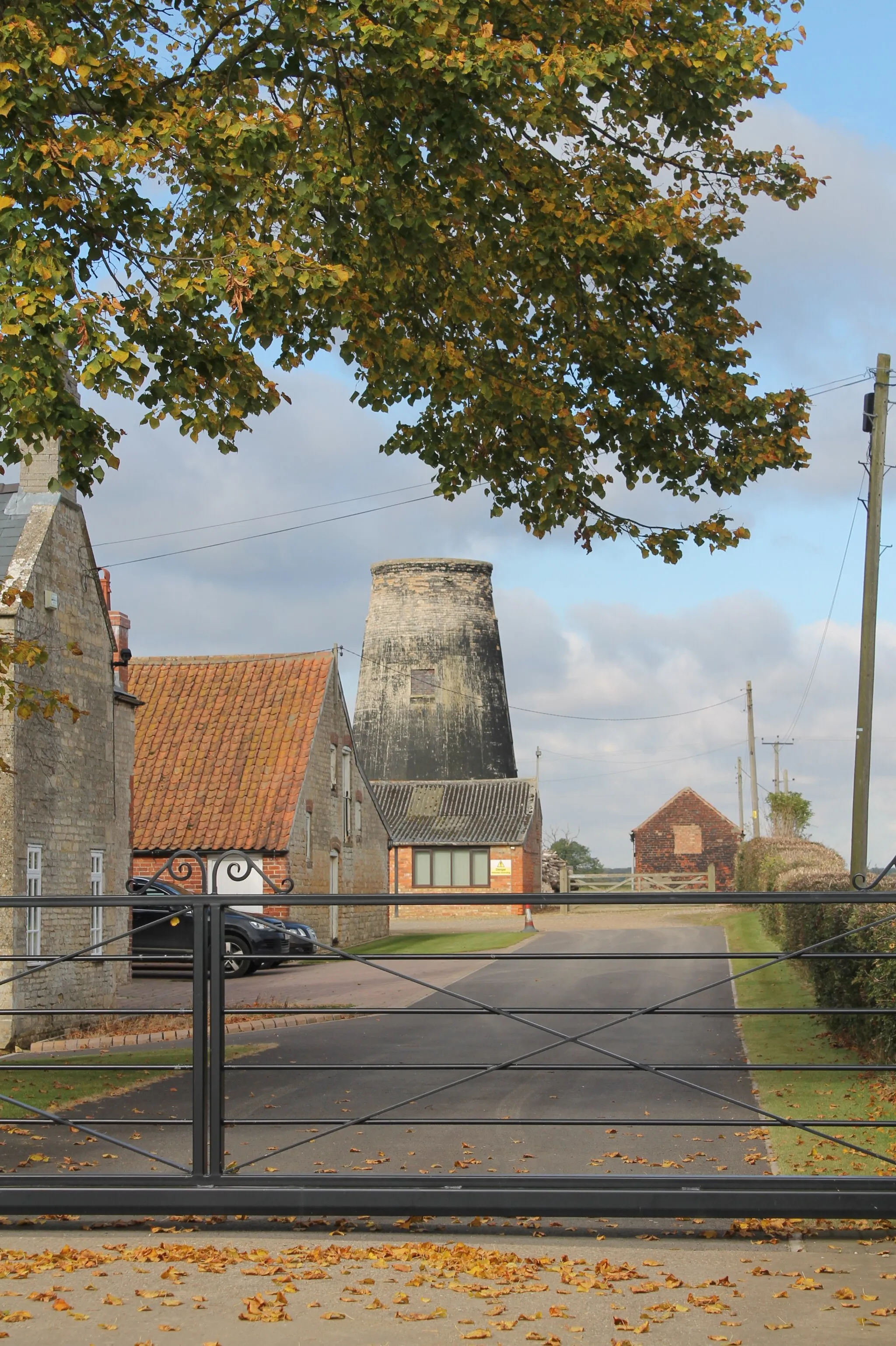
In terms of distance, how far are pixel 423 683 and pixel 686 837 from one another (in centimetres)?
1632

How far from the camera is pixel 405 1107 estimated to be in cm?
1219

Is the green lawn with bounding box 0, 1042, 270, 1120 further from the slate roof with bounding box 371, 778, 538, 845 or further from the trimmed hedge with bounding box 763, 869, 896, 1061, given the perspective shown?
the slate roof with bounding box 371, 778, 538, 845

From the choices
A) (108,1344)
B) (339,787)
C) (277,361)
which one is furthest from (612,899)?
(339,787)

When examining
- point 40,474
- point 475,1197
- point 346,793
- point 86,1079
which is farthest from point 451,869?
point 475,1197

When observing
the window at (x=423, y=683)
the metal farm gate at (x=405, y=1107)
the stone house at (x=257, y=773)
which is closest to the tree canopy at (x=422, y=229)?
the metal farm gate at (x=405, y=1107)

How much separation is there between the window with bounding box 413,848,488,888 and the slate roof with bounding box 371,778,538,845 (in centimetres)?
60

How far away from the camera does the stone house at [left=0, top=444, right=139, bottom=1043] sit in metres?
17.2

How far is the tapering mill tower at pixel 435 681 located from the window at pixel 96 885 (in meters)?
41.8

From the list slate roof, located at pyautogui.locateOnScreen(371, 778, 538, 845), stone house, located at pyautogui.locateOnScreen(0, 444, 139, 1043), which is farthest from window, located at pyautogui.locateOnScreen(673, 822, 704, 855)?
stone house, located at pyautogui.locateOnScreen(0, 444, 139, 1043)

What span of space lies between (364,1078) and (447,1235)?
726 centimetres

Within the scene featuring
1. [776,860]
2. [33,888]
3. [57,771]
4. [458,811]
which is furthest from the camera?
[458,811]

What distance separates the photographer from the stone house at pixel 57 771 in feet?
56.4

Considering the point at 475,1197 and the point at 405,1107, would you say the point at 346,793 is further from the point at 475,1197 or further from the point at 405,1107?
the point at 475,1197

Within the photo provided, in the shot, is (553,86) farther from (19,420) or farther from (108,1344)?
(108,1344)
